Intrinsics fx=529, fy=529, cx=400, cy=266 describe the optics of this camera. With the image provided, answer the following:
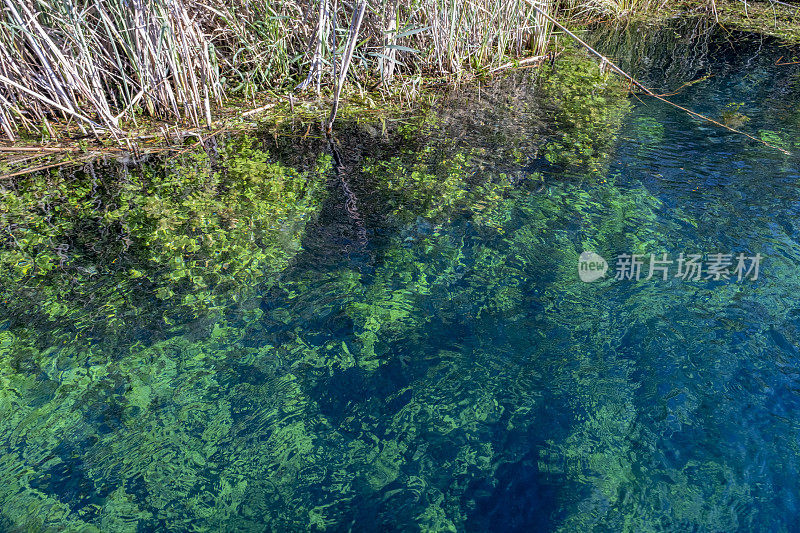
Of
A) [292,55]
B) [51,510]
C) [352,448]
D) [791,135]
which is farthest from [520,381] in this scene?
[292,55]

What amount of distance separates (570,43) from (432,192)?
4.26 m

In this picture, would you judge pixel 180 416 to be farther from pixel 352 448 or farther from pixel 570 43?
pixel 570 43

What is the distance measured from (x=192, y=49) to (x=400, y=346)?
3.00 meters

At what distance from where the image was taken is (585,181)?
11.2 ft

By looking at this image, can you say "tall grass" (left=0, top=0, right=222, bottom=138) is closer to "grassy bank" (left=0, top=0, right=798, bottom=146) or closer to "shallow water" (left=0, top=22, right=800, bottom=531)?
"grassy bank" (left=0, top=0, right=798, bottom=146)

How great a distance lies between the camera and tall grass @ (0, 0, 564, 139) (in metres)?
3.54

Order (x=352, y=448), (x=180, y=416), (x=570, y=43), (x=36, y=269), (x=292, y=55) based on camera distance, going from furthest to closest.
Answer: (x=570, y=43), (x=292, y=55), (x=36, y=269), (x=180, y=416), (x=352, y=448)

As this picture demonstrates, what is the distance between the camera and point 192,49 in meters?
3.89

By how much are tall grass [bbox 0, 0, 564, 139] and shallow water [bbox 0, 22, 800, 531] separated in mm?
661

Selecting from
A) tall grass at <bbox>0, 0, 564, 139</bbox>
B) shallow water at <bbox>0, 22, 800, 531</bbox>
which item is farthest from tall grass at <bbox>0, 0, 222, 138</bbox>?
shallow water at <bbox>0, 22, 800, 531</bbox>

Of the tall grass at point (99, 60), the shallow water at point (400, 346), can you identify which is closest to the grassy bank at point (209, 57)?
the tall grass at point (99, 60)

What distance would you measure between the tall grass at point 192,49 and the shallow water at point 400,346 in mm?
661

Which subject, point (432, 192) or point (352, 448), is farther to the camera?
point (432, 192)

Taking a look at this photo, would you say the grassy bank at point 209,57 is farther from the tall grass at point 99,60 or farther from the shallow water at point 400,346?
the shallow water at point 400,346
